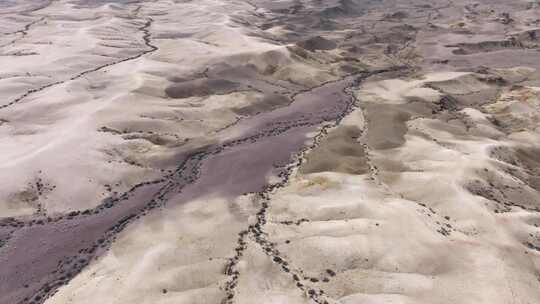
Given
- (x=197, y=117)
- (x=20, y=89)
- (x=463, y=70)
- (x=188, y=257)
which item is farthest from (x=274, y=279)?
(x=463, y=70)

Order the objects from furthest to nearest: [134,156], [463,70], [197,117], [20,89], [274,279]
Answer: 1. [463,70]
2. [20,89]
3. [197,117]
4. [134,156]
5. [274,279]

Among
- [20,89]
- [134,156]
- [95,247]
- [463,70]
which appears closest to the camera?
[95,247]

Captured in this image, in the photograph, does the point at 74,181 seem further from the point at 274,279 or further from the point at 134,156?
the point at 274,279

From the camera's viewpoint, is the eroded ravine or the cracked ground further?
the eroded ravine

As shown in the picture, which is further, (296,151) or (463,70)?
(463,70)

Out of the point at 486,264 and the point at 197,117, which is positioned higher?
the point at 486,264

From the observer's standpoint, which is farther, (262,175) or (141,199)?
(262,175)

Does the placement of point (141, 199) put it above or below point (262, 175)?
below

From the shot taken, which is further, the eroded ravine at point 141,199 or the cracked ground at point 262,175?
the eroded ravine at point 141,199
